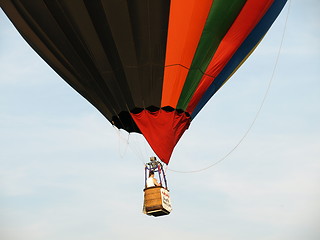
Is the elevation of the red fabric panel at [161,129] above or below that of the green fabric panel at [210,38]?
below

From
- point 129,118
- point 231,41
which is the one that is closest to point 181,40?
point 231,41

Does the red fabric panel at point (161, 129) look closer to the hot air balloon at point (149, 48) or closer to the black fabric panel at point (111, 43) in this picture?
the hot air balloon at point (149, 48)

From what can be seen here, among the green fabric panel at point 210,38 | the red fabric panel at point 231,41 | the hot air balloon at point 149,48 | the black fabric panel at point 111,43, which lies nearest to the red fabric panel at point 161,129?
the hot air balloon at point 149,48

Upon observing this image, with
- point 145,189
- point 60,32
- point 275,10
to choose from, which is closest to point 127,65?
point 60,32

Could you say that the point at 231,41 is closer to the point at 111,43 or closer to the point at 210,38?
the point at 210,38

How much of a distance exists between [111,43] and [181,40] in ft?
4.46

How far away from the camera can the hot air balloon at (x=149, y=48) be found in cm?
1010

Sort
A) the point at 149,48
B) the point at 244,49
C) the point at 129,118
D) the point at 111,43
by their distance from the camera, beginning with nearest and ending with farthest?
the point at 149,48, the point at 111,43, the point at 129,118, the point at 244,49

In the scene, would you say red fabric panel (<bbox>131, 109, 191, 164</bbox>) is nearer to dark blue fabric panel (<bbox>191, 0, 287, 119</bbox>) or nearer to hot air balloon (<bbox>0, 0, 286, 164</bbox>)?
hot air balloon (<bbox>0, 0, 286, 164</bbox>)

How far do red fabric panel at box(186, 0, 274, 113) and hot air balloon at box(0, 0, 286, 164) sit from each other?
2 cm

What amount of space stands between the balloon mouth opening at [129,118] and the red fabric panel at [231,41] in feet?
1.57

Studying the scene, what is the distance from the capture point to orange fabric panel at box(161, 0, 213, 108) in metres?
10.1

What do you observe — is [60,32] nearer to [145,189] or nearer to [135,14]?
[135,14]

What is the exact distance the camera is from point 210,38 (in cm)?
1034
